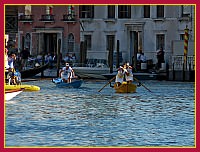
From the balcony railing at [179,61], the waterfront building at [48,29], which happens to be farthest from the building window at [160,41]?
the balcony railing at [179,61]

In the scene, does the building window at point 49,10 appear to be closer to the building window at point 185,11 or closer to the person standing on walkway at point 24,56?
the person standing on walkway at point 24,56

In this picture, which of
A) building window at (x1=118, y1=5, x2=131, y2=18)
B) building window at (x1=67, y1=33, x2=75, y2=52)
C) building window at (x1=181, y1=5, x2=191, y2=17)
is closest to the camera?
building window at (x1=181, y1=5, x2=191, y2=17)

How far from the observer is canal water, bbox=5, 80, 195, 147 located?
1124 centimetres

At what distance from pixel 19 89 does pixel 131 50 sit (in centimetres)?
1877

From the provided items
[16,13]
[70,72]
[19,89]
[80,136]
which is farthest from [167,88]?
[16,13]

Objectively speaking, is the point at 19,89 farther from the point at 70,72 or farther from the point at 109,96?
the point at 70,72

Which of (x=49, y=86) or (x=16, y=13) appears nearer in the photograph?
(x=49, y=86)

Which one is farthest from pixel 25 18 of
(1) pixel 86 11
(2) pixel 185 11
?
(2) pixel 185 11

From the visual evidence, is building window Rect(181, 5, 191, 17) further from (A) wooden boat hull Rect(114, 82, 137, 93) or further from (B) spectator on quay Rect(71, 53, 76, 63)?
(A) wooden boat hull Rect(114, 82, 137, 93)

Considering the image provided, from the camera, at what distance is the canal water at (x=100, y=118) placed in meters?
11.2

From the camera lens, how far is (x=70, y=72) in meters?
24.3

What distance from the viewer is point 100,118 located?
48.9 feet

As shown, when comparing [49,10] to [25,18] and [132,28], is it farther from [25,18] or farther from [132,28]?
[132,28]

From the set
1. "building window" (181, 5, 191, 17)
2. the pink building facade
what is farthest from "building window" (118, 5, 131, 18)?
"building window" (181, 5, 191, 17)
